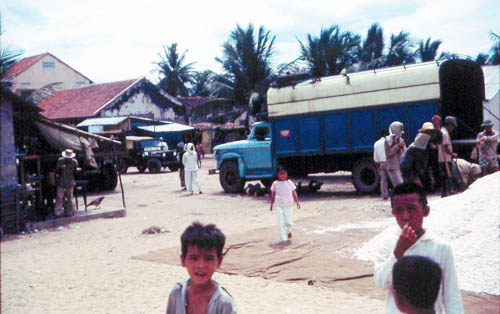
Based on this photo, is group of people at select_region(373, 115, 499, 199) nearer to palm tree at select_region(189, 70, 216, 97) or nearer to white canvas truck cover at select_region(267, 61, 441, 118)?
white canvas truck cover at select_region(267, 61, 441, 118)

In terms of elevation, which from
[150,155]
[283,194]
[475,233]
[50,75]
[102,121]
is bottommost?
[475,233]

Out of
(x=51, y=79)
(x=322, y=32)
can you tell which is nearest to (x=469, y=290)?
(x=322, y=32)

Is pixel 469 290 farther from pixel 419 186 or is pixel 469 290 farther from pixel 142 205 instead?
pixel 142 205

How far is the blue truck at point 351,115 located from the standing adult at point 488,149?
2.02 meters

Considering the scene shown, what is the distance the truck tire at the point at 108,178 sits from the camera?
A: 21.4m

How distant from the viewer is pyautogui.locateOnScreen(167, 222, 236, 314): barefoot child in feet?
7.75

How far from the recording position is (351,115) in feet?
50.7

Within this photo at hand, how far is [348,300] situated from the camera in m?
5.53

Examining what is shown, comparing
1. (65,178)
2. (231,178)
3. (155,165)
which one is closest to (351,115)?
(231,178)

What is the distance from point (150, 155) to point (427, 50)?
23.4 metres

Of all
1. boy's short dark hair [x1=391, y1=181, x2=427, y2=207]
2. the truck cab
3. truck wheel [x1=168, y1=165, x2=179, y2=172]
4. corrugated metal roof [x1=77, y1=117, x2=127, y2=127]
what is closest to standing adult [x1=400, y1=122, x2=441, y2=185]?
boy's short dark hair [x1=391, y1=181, x2=427, y2=207]

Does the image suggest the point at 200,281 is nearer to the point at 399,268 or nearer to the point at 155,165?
the point at 399,268

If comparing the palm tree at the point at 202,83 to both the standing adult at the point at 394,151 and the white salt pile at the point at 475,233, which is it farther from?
the white salt pile at the point at 475,233

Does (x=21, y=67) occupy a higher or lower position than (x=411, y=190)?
higher
